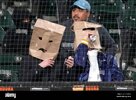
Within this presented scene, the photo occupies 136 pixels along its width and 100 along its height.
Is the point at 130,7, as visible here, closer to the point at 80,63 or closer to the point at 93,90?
the point at 80,63

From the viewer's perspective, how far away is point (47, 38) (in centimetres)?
779

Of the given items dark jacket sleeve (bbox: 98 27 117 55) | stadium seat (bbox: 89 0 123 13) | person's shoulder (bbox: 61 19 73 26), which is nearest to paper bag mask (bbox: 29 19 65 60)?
person's shoulder (bbox: 61 19 73 26)

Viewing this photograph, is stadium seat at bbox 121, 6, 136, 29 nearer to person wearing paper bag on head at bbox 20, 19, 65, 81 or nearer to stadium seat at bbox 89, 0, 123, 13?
stadium seat at bbox 89, 0, 123, 13

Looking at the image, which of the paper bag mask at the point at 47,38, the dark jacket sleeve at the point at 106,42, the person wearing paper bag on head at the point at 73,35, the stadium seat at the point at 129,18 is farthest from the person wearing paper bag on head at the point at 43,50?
the stadium seat at the point at 129,18

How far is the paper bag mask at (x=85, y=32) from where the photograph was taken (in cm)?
774

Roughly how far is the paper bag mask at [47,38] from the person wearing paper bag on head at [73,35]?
3.8 inches

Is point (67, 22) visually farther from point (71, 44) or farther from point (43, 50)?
point (43, 50)

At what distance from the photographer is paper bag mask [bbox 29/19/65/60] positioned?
25.5 feet

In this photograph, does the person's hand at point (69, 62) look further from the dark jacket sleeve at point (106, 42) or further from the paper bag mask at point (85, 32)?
the dark jacket sleeve at point (106, 42)

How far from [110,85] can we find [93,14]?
162 centimetres

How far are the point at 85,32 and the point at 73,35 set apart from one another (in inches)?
6.9

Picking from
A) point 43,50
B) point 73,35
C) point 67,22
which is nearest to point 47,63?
point 43,50
